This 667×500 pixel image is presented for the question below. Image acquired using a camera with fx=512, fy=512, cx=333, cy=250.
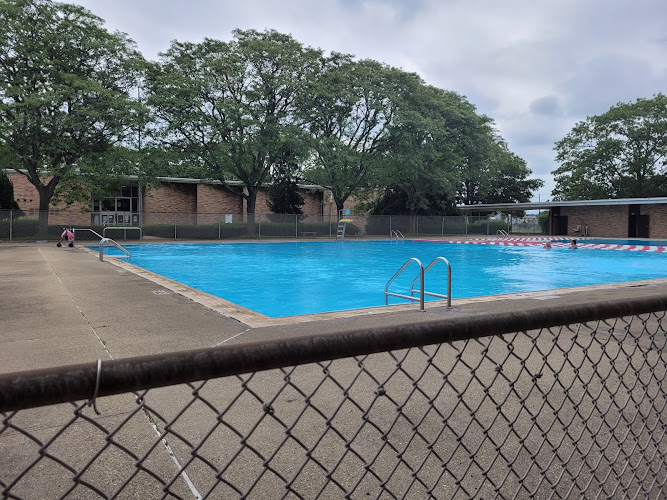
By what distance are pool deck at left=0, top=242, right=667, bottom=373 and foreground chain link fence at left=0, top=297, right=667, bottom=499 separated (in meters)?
0.84

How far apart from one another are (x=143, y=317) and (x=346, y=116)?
35.7 metres

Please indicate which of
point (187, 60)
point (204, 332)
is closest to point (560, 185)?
point (187, 60)

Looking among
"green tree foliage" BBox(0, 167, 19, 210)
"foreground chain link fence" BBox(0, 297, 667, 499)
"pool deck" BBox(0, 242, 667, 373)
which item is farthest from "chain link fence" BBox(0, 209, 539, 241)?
"foreground chain link fence" BBox(0, 297, 667, 499)

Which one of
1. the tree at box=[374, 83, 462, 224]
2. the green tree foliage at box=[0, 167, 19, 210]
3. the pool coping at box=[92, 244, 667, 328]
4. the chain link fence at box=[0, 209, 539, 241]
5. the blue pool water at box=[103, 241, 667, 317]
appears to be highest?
the tree at box=[374, 83, 462, 224]

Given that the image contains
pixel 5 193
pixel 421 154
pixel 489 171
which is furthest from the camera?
pixel 489 171

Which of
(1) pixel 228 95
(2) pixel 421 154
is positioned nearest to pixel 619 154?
(2) pixel 421 154

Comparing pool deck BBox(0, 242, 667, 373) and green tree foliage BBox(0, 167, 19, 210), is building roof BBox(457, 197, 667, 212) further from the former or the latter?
green tree foliage BBox(0, 167, 19, 210)

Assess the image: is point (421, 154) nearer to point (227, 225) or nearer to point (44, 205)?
point (227, 225)

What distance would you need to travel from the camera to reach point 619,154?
51.3m

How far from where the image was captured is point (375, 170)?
4084 cm

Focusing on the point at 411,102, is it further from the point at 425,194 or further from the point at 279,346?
the point at 279,346

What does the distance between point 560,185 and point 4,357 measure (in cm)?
5981

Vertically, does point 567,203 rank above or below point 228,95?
below

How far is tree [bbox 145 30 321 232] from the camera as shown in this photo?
34938mm
